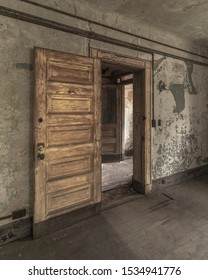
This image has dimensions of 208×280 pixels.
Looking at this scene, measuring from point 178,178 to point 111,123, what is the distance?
2.73 meters

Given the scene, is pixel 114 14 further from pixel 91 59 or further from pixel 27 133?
pixel 27 133

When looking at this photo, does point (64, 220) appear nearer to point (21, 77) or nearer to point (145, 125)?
point (21, 77)

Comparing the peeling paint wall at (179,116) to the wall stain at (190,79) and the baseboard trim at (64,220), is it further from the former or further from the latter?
the baseboard trim at (64,220)

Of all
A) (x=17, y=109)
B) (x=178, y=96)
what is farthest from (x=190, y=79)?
(x=17, y=109)

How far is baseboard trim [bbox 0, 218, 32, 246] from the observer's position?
2.09m

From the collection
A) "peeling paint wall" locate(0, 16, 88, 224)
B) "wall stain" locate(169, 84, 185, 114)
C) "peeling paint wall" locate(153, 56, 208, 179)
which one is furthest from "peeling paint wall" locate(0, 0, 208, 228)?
"wall stain" locate(169, 84, 185, 114)

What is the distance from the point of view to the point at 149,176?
3383 millimetres

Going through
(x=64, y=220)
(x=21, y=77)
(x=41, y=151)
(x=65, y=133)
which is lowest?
(x=64, y=220)

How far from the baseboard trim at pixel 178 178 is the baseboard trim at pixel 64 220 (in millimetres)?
1343

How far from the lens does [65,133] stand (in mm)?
2385

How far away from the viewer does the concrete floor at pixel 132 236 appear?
1941 millimetres

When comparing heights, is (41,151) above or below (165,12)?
below

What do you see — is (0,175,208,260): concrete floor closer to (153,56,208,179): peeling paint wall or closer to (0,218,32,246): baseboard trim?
(0,218,32,246): baseboard trim

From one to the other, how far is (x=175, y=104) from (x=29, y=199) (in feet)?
9.89
